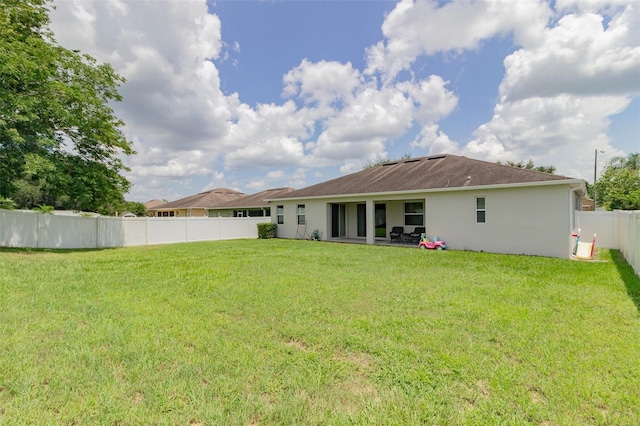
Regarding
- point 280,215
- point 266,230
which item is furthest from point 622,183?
point 266,230

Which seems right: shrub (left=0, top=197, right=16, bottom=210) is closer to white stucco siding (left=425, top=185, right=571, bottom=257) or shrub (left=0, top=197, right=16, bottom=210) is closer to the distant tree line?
white stucco siding (left=425, top=185, right=571, bottom=257)

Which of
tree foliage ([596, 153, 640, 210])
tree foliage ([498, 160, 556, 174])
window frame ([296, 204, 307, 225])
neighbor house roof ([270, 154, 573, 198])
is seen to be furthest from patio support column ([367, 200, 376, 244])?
tree foliage ([498, 160, 556, 174])

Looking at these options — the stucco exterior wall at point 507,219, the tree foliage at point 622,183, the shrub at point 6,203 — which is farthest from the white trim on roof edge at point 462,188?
the tree foliage at point 622,183

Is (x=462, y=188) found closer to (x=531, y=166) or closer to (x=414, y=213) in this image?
(x=414, y=213)

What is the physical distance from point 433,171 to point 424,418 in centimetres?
1488

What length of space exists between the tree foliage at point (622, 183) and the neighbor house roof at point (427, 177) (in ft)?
84.8

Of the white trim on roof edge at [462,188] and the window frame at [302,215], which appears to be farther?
the window frame at [302,215]

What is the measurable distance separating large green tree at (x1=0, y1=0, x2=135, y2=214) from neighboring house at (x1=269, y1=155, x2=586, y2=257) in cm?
961

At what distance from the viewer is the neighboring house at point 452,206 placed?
11234 millimetres

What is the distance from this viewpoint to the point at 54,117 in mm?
13633

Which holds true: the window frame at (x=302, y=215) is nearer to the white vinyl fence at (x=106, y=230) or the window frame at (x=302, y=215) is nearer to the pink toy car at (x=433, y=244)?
the white vinyl fence at (x=106, y=230)

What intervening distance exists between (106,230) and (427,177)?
1644cm

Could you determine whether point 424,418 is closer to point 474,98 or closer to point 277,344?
point 277,344

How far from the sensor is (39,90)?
13.1 m
